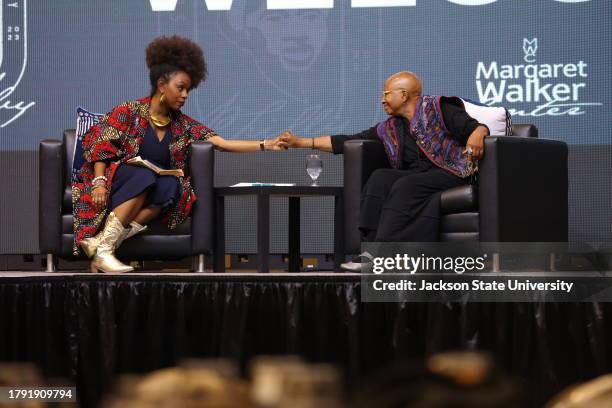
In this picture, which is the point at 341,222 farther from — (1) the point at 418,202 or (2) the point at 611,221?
(2) the point at 611,221

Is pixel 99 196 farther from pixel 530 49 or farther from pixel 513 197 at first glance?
pixel 530 49

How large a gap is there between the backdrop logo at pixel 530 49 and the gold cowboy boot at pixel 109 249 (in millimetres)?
2797

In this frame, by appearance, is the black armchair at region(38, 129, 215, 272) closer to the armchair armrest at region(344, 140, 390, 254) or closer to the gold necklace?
the gold necklace

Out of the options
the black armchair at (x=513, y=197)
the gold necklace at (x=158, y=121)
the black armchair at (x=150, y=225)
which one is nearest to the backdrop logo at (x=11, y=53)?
the black armchair at (x=150, y=225)

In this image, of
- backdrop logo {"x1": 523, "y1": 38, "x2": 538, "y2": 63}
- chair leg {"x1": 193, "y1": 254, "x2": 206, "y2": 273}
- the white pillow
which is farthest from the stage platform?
backdrop logo {"x1": 523, "y1": 38, "x2": 538, "y2": 63}

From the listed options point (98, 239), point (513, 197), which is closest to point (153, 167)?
point (98, 239)

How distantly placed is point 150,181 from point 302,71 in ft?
6.09

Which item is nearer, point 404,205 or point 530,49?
point 404,205

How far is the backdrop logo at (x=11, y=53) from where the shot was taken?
5.22m

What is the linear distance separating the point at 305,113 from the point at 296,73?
0.26 meters

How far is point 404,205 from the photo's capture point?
3562 millimetres

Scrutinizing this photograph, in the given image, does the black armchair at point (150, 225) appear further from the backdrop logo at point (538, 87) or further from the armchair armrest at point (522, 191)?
the backdrop logo at point (538, 87)

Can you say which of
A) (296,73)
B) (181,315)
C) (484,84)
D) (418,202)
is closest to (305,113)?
(296,73)

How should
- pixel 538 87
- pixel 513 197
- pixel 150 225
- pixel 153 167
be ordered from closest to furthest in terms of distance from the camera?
pixel 513 197 → pixel 153 167 → pixel 150 225 → pixel 538 87
